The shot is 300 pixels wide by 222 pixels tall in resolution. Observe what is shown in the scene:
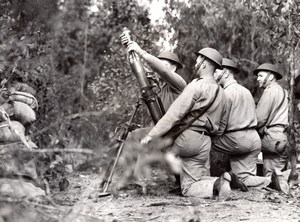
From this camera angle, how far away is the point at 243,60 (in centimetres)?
1458

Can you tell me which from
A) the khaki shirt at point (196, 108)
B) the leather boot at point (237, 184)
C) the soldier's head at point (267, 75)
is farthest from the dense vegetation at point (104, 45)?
the leather boot at point (237, 184)

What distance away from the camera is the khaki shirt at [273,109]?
9227mm

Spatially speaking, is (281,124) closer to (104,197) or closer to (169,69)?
(169,69)

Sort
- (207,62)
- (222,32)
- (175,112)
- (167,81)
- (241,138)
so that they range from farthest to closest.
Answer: (222,32) → (241,138) → (167,81) → (207,62) → (175,112)

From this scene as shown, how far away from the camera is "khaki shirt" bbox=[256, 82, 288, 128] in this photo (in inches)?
363

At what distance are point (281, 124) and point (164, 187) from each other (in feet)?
6.84

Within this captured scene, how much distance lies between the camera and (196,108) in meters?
7.81

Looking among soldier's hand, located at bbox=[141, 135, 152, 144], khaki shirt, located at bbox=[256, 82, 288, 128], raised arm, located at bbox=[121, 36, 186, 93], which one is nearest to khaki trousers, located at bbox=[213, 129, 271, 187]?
khaki shirt, located at bbox=[256, 82, 288, 128]

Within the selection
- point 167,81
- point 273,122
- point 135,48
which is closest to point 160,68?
point 167,81

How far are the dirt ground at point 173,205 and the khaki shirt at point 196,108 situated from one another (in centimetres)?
89

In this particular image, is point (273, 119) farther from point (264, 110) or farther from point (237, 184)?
point (237, 184)

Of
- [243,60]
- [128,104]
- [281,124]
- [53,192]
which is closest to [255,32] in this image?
[243,60]

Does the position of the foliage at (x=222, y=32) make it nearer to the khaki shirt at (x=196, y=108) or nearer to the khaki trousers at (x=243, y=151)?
the khaki trousers at (x=243, y=151)

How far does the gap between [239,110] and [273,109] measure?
2.46 ft
